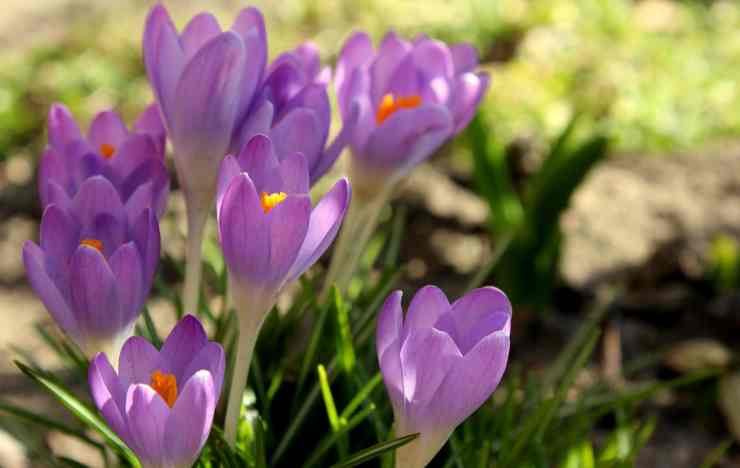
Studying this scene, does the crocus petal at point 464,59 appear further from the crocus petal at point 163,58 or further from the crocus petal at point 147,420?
the crocus petal at point 147,420

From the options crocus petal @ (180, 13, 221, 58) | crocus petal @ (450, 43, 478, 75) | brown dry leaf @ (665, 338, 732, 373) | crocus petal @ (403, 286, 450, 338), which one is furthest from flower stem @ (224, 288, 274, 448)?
brown dry leaf @ (665, 338, 732, 373)

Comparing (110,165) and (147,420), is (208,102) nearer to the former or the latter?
(110,165)

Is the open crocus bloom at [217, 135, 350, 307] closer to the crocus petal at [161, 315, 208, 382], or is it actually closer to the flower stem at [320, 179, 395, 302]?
the crocus petal at [161, 315, 208, 382]

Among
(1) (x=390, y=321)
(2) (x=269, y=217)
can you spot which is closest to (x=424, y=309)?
(1) (x=390, y=321)

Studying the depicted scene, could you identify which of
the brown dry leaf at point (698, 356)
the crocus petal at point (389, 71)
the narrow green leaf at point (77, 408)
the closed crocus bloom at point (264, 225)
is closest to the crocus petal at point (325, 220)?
the closed crocus bloom at point (264, 225)

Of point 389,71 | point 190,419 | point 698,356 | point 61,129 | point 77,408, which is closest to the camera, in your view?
point 190,419

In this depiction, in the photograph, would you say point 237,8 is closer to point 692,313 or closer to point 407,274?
point 407,274

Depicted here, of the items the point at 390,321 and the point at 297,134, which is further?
the point at 297,134

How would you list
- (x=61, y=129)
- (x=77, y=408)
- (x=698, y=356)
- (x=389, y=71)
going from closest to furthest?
(x=77, y=408)
(x=61, y=129)
(x=389, y=71)
(x=698, y=356)
